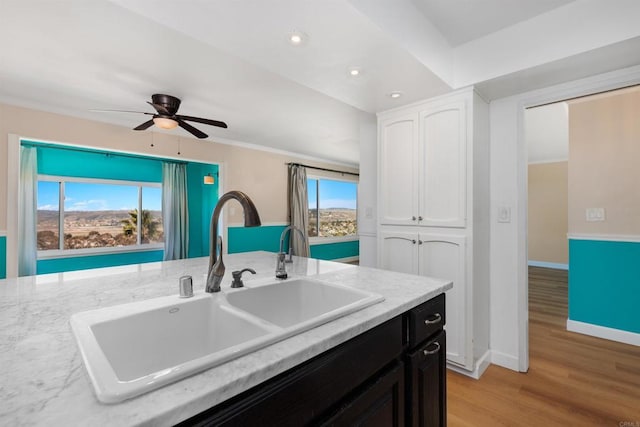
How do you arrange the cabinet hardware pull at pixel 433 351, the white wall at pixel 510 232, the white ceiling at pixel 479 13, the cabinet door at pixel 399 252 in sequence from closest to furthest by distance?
the cabinet hardware pull at pixel 433 351
the white ceiling at pixel 479 13
the white wall at pixel 510 232
the cabinet door at pixel 399 252

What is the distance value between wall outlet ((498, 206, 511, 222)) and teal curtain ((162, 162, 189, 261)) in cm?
500

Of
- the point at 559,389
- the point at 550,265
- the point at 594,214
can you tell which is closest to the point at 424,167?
the point at 559,389

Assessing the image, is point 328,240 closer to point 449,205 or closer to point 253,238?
point 253,238

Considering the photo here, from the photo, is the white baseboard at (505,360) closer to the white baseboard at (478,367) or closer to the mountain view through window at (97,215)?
the white baseboard at (478,367)

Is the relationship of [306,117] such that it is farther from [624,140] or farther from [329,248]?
[329,248]

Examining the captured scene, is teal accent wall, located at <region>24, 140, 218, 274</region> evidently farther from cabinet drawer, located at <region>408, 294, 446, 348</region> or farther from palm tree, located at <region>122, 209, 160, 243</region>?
cabinet drawer, located at <region>408, 294, 446, 348</region>

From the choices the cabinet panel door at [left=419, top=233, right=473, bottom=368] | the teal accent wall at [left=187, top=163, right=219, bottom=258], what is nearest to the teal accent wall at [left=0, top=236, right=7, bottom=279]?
the teal accent wall at [left=187, top=163, right=219, bottom=258]

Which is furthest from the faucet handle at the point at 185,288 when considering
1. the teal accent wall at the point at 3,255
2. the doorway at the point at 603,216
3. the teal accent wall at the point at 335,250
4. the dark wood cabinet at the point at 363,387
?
the teal accent wall at the point at 335,250

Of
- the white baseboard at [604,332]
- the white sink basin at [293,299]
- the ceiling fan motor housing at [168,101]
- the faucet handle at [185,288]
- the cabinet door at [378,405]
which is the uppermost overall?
the ceiling fan motor housing at [168,101]

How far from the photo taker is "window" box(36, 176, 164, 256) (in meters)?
4.31

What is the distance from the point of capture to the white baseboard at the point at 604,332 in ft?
8.46

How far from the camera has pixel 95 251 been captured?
465 cm

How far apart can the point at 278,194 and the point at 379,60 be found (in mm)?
3767

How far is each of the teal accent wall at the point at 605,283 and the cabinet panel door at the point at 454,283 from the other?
5.27 feet
